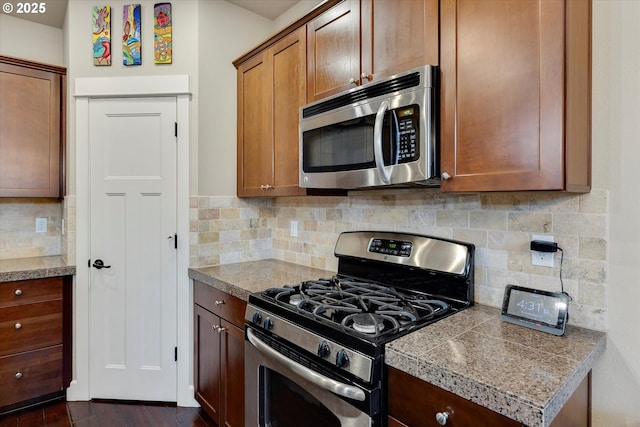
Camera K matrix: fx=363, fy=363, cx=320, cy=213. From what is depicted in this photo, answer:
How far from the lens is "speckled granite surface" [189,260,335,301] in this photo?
6.31 ft

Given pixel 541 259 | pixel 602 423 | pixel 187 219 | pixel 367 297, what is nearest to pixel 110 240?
pixel 187 219

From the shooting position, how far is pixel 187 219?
2.43 metres

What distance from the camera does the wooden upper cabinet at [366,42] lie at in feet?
4.49

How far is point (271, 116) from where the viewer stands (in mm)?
2229

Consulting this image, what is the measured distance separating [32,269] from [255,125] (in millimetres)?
1694

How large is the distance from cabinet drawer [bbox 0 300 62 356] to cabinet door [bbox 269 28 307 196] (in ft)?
5.53

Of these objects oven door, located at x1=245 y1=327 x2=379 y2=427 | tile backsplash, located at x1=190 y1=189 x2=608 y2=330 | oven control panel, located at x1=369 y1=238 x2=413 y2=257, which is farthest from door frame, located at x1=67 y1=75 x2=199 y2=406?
oven control panel, located at x1=369 y1=238 x2=413 y2=257

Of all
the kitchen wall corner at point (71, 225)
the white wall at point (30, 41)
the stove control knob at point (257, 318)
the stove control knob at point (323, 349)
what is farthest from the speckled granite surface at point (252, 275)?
the white wall at point (30, 41)

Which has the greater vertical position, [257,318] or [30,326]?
[257,318]

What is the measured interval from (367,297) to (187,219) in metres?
1.42

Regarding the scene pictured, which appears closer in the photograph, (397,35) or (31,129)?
(397,35)

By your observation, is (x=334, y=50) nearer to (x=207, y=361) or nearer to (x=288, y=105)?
(x=288, y=105)

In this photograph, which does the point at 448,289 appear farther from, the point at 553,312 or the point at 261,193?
the point at 261,193

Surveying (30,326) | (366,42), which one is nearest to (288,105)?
(366,42)
